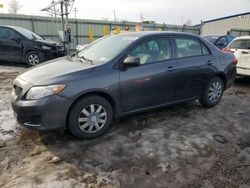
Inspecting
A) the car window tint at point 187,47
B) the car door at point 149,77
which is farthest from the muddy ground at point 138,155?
the car window tint at point 187,47

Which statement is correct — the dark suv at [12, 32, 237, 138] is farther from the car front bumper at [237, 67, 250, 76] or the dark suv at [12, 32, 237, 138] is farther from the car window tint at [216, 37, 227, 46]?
the car window tint at [216, 37, 227, 46]

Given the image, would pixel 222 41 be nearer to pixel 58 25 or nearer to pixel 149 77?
pixel 149 77

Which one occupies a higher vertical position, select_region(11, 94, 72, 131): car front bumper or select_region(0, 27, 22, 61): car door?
select_region(0, 27, 22, 61): car door

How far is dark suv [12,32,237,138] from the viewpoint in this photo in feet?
11.6

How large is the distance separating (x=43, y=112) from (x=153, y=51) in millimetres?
2132

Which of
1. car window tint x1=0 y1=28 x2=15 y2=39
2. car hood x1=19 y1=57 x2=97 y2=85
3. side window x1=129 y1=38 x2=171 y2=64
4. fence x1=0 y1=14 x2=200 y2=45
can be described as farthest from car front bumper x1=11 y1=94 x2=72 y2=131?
fence x1=0 y1=14 x2=200 y2=45

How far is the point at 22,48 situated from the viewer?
9.79 meters

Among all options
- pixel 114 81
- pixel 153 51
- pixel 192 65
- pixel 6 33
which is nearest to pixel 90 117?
pixel 114 81

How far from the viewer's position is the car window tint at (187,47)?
488cm

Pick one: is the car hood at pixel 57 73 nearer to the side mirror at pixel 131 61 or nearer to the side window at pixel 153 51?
the side mirror at pixel 131 61

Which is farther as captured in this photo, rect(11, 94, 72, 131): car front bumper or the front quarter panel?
the front quarter panel

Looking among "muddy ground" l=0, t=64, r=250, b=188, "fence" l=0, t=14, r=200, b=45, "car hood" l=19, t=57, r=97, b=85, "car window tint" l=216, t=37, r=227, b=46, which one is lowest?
"muddy ground" l=0, t=64, r=250, b=188

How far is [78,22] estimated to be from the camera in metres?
21.0

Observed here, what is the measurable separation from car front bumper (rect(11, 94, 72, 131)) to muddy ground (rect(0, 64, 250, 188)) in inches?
14.2
